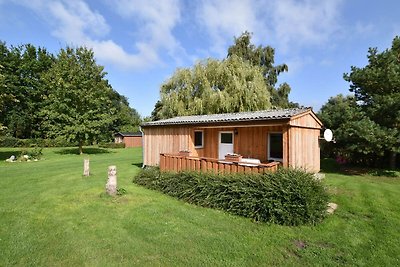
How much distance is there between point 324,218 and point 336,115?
9.13m

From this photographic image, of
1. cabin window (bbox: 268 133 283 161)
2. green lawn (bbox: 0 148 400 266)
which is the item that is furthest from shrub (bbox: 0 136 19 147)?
cabin window (bbox: 268 133 283 161)

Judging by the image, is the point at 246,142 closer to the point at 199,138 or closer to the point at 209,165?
the point at 199,138

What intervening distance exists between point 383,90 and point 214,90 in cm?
1338

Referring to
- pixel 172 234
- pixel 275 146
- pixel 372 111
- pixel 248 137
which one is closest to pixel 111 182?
pixel 172 234

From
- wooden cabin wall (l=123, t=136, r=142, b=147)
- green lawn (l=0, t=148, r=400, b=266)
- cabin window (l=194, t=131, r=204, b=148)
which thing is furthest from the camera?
wooden cabin wall (l=123, t=136, r=142, b=147)

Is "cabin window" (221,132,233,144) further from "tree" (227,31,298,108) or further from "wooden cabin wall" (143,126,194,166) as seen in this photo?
"tree" (227,31,298,108)

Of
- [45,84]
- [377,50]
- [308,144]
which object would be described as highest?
[45,84]

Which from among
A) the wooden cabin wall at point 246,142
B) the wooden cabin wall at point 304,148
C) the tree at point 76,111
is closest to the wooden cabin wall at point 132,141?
the tree at point 76,111

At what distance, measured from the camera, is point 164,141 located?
14.1m

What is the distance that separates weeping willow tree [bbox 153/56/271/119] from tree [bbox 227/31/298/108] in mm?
6717

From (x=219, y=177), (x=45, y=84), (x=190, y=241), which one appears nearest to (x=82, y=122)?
(x=45, y=84)

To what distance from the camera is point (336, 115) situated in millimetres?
14516

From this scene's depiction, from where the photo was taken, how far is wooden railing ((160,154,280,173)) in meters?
8.13

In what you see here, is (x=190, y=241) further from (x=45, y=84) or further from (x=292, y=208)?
(x=45, y=84)
